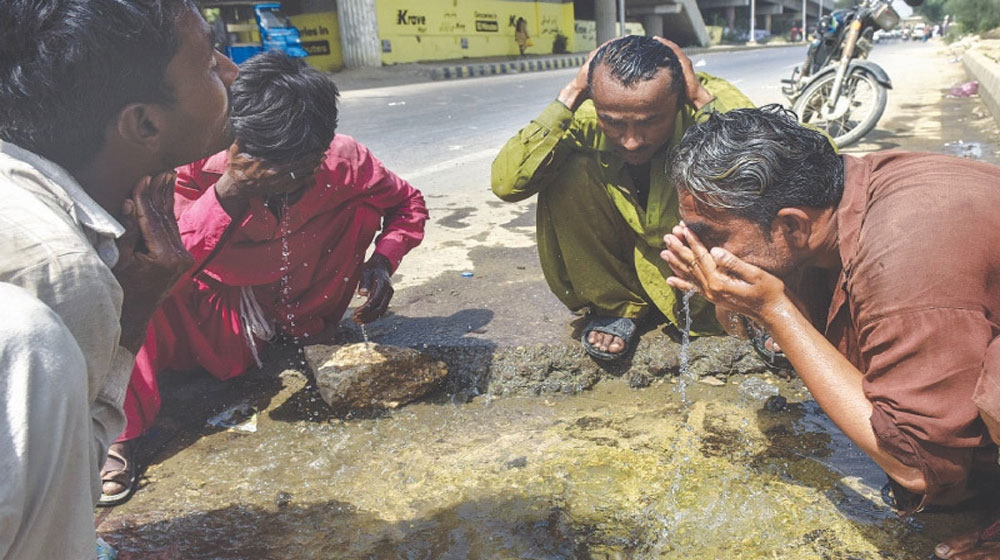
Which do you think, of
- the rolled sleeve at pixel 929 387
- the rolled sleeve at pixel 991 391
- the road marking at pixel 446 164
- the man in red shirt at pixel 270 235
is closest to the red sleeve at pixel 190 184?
the man in red shirt at pixel 270 235

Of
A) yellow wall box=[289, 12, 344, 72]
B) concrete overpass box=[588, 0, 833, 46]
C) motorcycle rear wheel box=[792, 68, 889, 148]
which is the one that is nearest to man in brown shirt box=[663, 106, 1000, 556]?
motorcycle rear wheel box=[792, 68, 889, 148]

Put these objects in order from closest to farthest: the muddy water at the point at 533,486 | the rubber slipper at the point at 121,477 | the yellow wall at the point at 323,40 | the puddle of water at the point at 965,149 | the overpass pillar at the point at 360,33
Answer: the muddy water at the point at 533,486 < the rubber slipper at the point at 121,477 < the puddle of water at the point at 965,149 < the overpass pillar at the point at 360,33 < the yellow wall at the point at 323,40

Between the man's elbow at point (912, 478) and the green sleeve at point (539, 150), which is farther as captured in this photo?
the green sleeve at point (539, 150)

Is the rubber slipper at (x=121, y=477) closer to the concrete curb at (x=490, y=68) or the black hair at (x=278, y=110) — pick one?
the black hair at (x=278, y=110)

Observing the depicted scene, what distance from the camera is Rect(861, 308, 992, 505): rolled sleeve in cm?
124

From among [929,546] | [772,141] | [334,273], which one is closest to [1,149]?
[772,141]

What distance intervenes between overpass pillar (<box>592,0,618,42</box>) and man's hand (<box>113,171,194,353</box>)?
108ft

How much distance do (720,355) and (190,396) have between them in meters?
1.86

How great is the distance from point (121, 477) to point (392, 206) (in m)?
1.29

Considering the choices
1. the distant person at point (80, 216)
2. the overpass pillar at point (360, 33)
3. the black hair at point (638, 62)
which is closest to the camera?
the distant person at point (80, 216)

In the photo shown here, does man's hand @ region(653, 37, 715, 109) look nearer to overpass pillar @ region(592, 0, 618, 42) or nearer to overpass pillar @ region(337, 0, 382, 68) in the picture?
overpass pillar @ region(337, 0, 382, 68)

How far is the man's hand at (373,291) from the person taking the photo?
255 cm

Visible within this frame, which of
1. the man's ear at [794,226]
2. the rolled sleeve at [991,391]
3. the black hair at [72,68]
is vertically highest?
the black hair at [72,68]

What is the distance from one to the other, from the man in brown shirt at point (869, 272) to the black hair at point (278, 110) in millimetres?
1098
